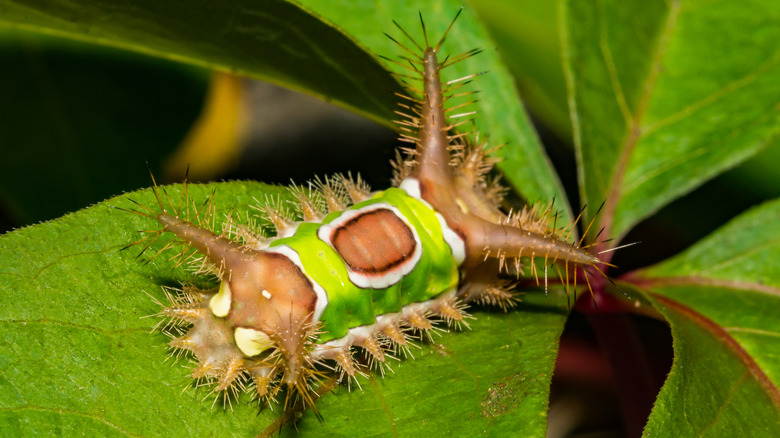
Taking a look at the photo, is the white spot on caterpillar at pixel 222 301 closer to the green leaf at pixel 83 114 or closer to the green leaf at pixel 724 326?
the green leaf at pixel 724 326

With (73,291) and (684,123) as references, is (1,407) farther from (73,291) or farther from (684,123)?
(684,123)

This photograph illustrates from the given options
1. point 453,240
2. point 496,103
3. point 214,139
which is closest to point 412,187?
point 453,240

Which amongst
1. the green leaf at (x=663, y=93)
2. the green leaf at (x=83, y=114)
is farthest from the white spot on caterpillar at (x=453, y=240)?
the green leaf at (x=83, y=114)

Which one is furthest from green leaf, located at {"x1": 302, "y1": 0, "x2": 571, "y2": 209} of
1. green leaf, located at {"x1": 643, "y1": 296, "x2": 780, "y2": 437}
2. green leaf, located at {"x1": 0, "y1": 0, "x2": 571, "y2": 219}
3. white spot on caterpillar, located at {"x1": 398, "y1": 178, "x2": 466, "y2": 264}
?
green leaf, located at {"x1": 643, "y1": 296, "x2": 780, "y2": 437}

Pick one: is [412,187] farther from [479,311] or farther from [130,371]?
[130,371]

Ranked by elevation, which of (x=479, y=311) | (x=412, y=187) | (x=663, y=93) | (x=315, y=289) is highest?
(x=663, y=93)

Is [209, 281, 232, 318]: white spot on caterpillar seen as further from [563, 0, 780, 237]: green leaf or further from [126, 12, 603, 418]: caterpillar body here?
[563, 0, 780, 237]: green leaf

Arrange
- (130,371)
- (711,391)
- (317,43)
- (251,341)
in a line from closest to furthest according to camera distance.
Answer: (130,371) → (251,341) → (711,391) → (317,43)

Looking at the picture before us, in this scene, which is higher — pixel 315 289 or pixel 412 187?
pixel 412 187
